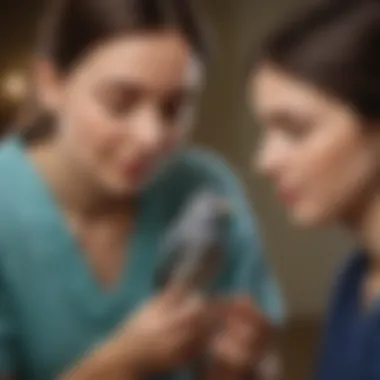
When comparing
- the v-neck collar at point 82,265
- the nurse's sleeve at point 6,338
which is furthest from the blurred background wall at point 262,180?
the nurse's sleeve at point 6,338

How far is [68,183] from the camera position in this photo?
89 cm

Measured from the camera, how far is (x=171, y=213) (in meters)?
0.89

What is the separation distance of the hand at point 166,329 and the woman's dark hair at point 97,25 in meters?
0.19

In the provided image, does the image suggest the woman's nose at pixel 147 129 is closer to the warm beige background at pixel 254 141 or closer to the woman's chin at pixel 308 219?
the warm beige background at pixel 254 141

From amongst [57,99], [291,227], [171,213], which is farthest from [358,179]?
[57,99]

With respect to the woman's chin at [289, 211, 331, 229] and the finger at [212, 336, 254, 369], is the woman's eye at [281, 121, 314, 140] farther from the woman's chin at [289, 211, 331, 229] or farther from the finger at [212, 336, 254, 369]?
the finger at [212, 336, 254, 369]

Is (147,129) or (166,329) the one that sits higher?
(147,129)

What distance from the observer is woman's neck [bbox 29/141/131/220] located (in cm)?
89

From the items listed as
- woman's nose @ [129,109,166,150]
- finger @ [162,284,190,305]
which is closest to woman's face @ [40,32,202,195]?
woman's nose @ [129,109,166,150]

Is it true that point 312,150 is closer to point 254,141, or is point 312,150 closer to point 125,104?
point 254,141

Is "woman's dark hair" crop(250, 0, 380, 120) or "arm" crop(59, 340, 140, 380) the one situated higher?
"woman's dark hair" crop(250, 0, 380, 120)

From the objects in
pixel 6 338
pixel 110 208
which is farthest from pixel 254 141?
pixel 6 338

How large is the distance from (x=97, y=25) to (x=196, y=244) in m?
0.22

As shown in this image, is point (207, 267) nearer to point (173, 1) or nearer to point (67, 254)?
point (67, 254)
